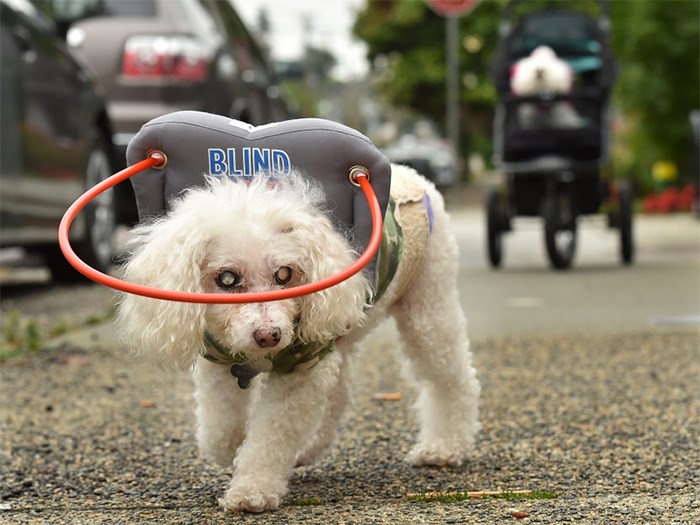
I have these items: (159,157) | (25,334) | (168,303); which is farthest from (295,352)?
(25,334)

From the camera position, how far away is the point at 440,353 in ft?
12.6

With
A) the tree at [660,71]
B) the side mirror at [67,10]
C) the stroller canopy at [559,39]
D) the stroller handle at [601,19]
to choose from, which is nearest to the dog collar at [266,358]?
the side mirror at [67,10]

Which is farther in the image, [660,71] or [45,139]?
[660,71]

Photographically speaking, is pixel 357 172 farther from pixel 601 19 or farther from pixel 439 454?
pixel 601 19

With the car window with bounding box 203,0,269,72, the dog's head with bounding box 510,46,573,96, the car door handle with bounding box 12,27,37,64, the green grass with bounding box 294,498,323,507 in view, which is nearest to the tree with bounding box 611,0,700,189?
the dog's head with bounding box 510,46,573,96

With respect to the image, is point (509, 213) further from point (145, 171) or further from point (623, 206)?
point (145, 171)

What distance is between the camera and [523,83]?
9516mm

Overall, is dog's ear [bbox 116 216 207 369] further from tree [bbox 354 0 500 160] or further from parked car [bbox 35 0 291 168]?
tree [bbox 354 0 500 160]

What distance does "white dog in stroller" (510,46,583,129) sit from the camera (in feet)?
31.1

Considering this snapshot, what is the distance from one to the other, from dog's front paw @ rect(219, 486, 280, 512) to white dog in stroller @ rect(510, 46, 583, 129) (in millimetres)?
6659

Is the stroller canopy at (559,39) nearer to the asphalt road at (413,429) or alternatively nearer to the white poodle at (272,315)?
the asphalt road at (413,429)

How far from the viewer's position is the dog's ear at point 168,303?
116 inches

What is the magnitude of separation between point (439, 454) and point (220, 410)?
28.0 inches

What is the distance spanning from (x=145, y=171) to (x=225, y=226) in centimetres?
43
